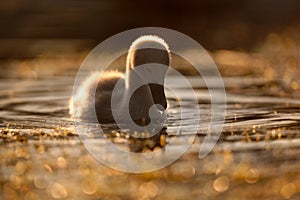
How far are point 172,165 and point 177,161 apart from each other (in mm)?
119

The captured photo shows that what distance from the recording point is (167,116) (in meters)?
8.27

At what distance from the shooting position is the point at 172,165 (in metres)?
6.54

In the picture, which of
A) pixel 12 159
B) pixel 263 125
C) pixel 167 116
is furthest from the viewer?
pixel 167 116

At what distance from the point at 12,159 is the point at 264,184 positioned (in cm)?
207

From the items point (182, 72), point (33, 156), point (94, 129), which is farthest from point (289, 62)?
point (33, 156)

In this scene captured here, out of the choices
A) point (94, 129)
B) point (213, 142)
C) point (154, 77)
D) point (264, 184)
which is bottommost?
point (264, 184)

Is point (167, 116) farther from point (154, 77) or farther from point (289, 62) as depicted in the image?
point (289, 62)

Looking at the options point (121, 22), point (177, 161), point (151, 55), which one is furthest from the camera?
point (121, 22)

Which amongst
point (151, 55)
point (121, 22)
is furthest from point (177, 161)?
point (121, 22)

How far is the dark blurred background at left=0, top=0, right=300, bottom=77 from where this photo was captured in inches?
535

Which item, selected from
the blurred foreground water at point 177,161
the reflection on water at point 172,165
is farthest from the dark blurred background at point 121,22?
the reflection on water at point 172,165

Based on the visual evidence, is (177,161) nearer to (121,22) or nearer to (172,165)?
(172,165)

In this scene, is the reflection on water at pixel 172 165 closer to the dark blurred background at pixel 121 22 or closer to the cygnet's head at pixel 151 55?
the cygnet's head at pixel 151 55

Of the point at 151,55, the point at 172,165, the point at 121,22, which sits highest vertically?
the point at 121,22
